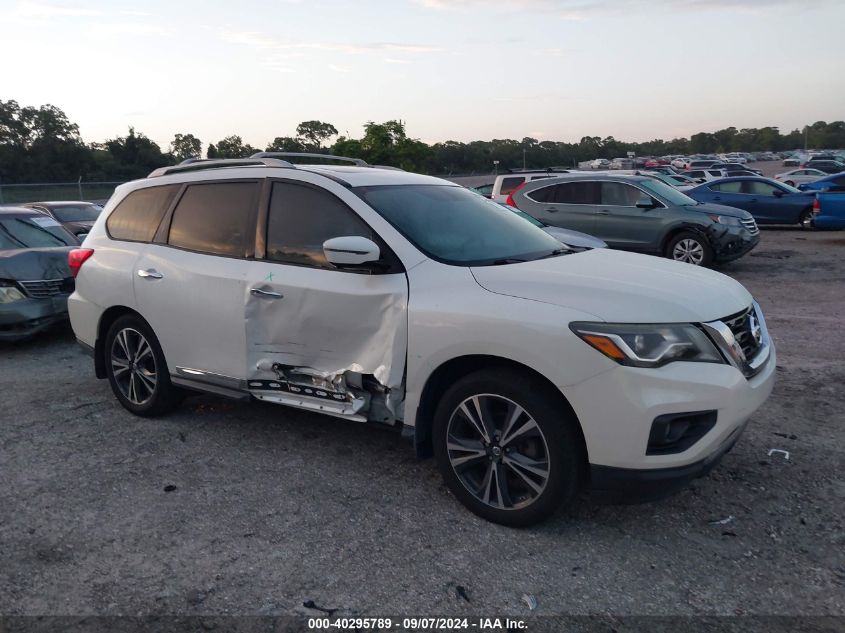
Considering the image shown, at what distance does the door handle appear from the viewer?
14.1ft

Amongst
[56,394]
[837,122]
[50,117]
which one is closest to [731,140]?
[837,122]

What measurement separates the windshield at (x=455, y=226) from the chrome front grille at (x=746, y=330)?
1176 mm

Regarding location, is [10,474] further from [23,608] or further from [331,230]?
[331,230]

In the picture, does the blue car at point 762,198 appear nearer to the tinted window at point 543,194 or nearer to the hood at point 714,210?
the hood at point 714,210

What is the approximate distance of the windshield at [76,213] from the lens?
47.6 ft

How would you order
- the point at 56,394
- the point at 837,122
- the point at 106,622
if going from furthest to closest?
1. the point at 837,122
2. the point at 56,394
3. the point at 106,622

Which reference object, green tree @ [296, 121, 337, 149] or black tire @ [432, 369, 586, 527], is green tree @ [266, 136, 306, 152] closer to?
green tree @ [296, 121, 337, 149]

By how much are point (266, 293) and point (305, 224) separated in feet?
1.60

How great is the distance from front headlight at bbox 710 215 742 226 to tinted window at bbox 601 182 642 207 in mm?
1361

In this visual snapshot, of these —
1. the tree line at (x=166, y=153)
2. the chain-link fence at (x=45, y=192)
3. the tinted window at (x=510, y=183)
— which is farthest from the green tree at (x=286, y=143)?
the tinted window at (x=510, y=183)

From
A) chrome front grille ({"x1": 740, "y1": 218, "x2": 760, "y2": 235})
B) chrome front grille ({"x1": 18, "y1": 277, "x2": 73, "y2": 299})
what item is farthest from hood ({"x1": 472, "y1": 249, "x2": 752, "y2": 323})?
chrome front grille ({"x1": 740, "y1": 218, "x2": 760, "y2": 235})

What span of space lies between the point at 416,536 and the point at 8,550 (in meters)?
2.01

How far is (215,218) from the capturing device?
487cm

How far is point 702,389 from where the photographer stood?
3.22 metres
